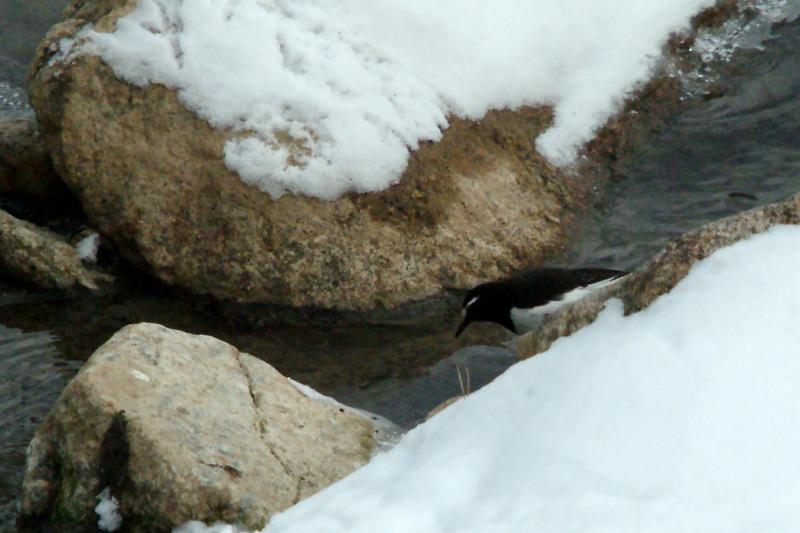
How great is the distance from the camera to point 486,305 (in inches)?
238

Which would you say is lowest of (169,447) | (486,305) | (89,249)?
(169,447)

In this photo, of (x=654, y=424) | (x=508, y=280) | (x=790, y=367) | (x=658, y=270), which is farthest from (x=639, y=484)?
Result: (x=508, y=280)

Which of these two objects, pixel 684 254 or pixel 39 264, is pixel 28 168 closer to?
pixel 39 264

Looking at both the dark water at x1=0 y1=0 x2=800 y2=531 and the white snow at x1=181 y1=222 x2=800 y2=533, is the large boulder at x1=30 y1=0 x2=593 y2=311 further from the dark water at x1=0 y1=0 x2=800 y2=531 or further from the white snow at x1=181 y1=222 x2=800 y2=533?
the white snow at x1=181 y1=222 x2=800 y2=533

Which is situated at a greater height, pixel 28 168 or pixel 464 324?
pixel 464 324

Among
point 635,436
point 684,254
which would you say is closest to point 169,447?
point 635,436

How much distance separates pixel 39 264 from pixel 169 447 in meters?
3.01

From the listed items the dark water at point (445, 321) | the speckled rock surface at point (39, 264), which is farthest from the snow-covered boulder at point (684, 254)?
the speckled rock surface at point (39, 264)

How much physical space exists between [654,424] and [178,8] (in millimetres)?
4906

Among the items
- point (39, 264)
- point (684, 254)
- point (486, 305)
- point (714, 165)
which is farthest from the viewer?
point (714, 165)

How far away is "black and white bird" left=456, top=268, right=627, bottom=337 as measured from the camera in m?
A: 6.01

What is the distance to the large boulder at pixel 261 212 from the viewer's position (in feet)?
20.1

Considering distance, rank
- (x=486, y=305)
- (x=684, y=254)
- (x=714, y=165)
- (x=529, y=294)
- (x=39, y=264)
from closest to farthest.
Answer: (x=684, y=254)
(x=486, y=305)
(x=529, y=294)
(x=39, y=264)
(x=714, y=165)

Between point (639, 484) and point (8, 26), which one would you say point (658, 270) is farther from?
point (8, 26)
